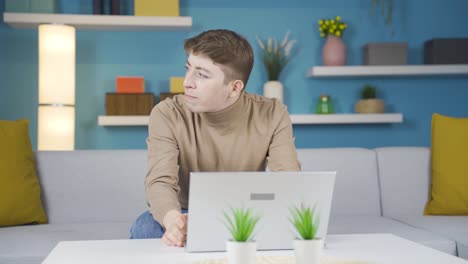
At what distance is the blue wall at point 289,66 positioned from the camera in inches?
168

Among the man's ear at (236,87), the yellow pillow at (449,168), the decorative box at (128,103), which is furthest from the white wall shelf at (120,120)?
the man's ear at (236,87)

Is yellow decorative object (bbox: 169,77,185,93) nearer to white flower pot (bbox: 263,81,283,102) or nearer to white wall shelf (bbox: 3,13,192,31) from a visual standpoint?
white wall shelf (bbox: 3,13,192,31)

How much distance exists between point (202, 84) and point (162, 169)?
26cm

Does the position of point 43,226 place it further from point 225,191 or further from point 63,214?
point 225,191

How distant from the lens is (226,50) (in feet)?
5.92

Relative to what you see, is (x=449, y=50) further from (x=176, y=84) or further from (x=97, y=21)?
(x=97, y=21)

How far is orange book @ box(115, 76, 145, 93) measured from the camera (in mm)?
4121

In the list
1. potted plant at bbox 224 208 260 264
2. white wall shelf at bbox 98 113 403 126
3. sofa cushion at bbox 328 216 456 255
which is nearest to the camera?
potted plant at bbox 224 208 260 264

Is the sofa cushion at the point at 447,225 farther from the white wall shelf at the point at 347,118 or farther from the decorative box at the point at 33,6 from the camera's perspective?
the decorative box at the point at 33,6

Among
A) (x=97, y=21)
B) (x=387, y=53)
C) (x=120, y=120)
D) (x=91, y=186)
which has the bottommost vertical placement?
(x=91, y=186)

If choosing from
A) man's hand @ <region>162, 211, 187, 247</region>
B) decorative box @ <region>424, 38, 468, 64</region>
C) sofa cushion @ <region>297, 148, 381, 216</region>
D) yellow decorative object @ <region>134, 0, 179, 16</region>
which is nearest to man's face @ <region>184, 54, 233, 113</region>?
man's hand @ <region>162, 211, 187, 247</region>

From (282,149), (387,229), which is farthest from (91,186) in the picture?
(387,229)

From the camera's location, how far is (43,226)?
2562 millimetres

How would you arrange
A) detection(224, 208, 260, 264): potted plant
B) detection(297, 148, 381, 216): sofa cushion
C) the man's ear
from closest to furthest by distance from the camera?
1. detection(224, 208, 260, 264): potted plant
2. the man's ear
3. detection(297, 148, 381, 216): sofa cushion
